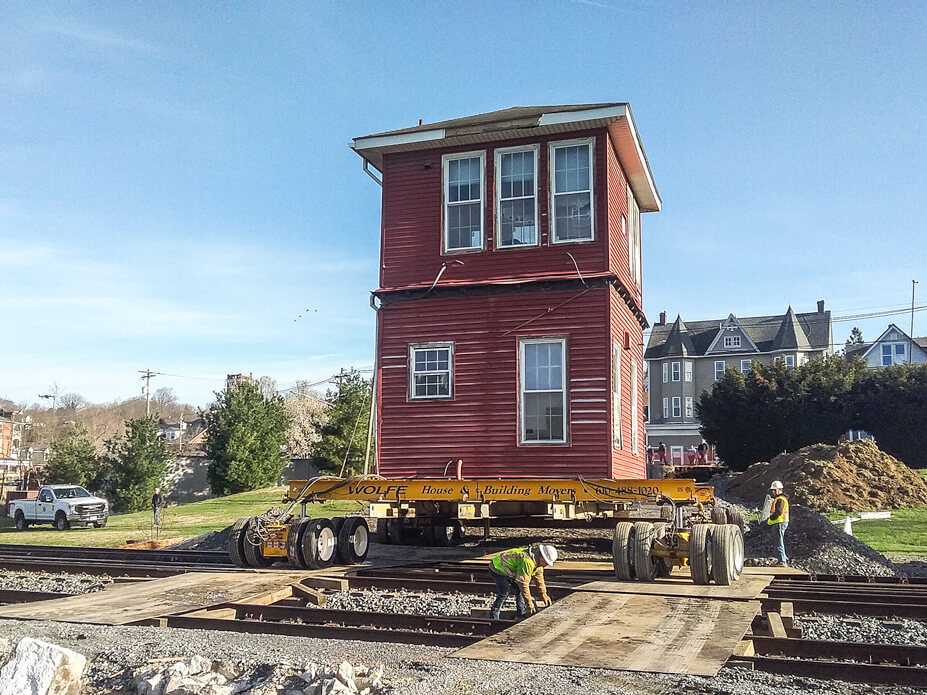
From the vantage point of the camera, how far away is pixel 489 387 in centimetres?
1584

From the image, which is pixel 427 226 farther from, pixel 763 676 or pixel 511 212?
pixel 763 676

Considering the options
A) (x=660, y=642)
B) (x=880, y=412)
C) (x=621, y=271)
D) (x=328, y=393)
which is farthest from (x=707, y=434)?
(x=660, y=642)

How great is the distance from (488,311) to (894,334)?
72.0 metres

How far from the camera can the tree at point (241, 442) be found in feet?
141

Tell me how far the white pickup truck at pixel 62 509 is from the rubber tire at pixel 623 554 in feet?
91.1

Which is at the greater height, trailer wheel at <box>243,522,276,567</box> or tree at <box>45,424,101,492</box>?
tree at <box>45,424,101,492</box>

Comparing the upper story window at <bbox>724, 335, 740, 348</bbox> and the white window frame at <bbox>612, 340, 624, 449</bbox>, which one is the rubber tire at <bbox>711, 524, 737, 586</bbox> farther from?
the upper story window at <bbox>724, 335, 740, 348</bbox>

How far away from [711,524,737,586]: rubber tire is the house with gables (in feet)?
219

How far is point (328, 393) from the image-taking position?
41656 millimetres

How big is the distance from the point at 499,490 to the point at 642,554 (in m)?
2.69

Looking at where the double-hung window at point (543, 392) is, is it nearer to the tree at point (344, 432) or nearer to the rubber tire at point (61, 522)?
the tree at point (344, 432)

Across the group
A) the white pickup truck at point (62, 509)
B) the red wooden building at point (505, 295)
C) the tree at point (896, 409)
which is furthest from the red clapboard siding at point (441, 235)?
the tree at point (896, 409)

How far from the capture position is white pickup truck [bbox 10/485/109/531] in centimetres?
3400

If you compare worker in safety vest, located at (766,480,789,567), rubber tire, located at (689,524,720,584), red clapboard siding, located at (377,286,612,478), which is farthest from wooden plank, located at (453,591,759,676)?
worker in safety vest, located at (766,480,789,567)
